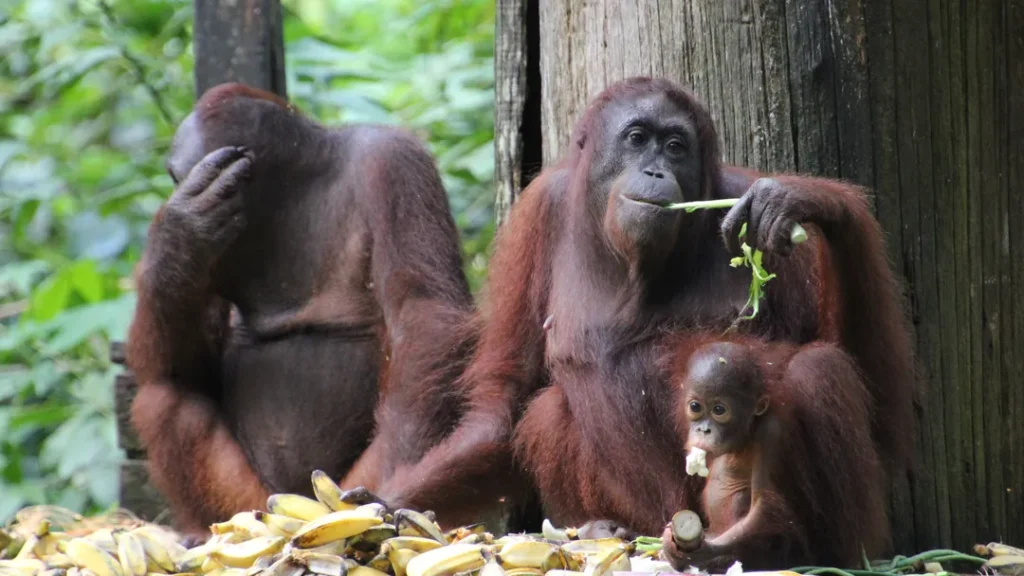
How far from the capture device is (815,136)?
378cm

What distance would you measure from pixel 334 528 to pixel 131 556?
0.63 metres

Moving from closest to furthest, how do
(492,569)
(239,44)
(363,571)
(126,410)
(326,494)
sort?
(492,569) < (363,571) < (326,494) < (239,44) < (126,410)

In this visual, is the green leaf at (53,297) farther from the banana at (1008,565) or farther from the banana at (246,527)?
the banana at (1008,565)

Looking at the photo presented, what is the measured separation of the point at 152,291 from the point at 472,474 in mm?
1340

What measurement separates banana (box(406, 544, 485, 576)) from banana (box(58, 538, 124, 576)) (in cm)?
82

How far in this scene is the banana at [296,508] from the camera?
3.47 m

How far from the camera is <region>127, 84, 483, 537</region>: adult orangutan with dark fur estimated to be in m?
4.44

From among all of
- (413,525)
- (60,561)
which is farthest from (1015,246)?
(60,561)

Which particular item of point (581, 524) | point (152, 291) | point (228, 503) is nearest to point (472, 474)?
point (581, 524)

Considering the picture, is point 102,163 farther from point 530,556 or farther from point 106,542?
point 530,556

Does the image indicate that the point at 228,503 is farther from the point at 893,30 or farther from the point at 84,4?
the point at 84,4

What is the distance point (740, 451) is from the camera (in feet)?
10.5

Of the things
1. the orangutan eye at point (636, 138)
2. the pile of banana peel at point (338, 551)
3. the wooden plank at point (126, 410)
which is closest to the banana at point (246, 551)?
the pile of banana peel at point (338, 551)

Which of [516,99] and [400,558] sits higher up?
[516,99]
